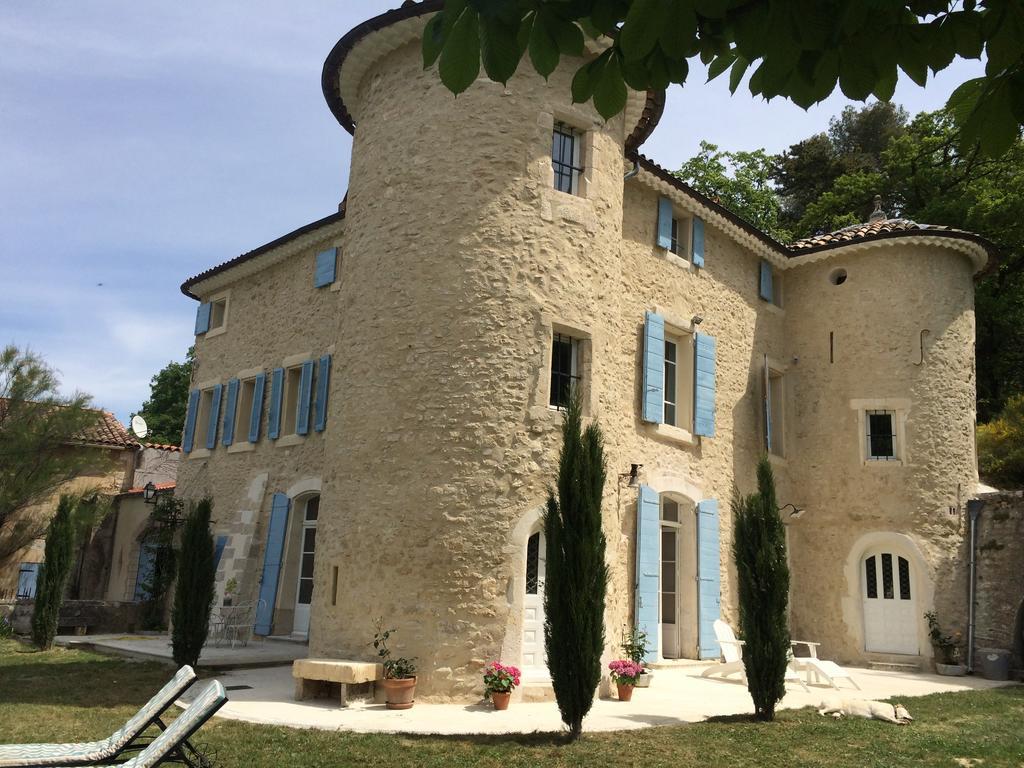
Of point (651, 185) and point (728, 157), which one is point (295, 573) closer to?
point (651, 185)

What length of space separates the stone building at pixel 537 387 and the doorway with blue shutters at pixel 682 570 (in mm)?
50

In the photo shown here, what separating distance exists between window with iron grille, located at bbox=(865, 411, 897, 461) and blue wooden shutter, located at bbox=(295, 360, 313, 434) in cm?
971

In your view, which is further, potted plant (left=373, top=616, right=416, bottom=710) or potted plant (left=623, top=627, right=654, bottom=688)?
potted plant (left=623, top=627, right=654, bottom=688)

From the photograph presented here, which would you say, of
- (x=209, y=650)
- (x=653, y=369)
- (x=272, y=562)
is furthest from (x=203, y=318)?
(x=653, y=369)

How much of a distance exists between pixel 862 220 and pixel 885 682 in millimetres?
15652

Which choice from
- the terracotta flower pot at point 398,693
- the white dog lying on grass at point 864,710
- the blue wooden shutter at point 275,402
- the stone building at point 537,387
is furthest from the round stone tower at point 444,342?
the blue wooden shutter at point 275,402

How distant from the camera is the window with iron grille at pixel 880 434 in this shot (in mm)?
14469

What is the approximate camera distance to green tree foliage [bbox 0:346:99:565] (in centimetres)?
1448

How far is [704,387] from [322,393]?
619 cm

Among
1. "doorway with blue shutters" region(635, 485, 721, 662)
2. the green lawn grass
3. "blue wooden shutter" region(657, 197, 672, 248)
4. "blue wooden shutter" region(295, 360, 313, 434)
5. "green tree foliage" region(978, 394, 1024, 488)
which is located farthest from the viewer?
"green tree foliage" region(978, 394, 1024, 488)

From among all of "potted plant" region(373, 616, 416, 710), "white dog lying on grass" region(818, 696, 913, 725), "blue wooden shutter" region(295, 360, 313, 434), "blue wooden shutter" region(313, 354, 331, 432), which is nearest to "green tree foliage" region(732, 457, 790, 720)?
"white dog lying on grass" region(818, 696, 913, 725)

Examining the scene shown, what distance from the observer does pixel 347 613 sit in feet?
30.0

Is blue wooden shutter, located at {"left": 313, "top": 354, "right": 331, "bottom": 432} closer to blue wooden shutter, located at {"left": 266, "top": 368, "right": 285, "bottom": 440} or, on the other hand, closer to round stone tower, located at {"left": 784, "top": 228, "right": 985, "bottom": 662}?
blue wooden shutter, located at {"left": 266, "top": 368, "right": 285, "bottom": 440}

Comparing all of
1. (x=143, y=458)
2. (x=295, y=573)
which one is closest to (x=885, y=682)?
(x=295, y=573)
